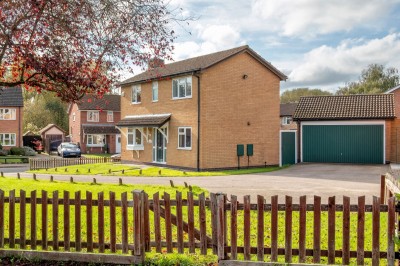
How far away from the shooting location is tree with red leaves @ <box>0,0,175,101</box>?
8.16 metres

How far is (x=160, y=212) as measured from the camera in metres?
7.20

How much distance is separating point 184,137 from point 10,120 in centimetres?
3190

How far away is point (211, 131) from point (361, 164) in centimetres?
1125

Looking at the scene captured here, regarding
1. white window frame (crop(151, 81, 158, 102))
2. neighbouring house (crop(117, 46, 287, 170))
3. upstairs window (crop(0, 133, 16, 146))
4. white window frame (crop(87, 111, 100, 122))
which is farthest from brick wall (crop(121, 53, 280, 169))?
white window frame (crop(87, 111, 100, 122))

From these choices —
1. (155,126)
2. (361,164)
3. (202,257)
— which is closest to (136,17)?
(202,257)

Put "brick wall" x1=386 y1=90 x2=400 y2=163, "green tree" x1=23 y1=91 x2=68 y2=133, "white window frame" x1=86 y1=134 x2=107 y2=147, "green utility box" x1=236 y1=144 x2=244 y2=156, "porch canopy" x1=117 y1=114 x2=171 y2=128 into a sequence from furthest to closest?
"green tree" x1=23 y1=91 x2=68 y2=133
"white window frame" x1=86 y1=134 x2=107 y2=147
"brick wall" x1=386 y1=90 x2=400 y2=163
"porch canopy" x1=117 y1=114 x2=171 y2=128
"green utility box" x1=236 y1=144 x2=244 y2=156

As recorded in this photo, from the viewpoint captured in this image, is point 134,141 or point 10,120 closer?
point 134,141

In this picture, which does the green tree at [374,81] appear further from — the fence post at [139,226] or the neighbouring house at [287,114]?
the fence post at [139,226]

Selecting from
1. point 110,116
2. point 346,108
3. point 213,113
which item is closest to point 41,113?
point 110,116

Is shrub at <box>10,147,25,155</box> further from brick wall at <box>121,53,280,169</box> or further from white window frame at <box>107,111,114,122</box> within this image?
brick wall at <box>121,53,280,169</box>

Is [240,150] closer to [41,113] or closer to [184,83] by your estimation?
[184,83]

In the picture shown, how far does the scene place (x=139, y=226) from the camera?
7008 mm

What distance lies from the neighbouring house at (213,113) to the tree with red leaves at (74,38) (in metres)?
16.8

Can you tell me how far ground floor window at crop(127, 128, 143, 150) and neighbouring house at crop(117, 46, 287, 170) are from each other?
1.23ft
